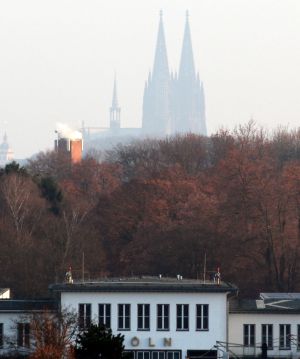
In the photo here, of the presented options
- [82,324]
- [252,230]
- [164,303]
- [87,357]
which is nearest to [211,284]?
[164,303]

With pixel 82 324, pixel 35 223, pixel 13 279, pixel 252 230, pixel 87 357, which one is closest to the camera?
pixel 87 357

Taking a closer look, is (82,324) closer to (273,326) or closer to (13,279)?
(273,326)

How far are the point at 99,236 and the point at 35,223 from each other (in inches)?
123

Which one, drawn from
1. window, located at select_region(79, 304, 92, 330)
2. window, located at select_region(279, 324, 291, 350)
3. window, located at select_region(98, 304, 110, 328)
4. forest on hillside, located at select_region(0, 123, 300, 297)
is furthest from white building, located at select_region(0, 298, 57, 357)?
forest on hillside, located at select_region(0, 123, 300, 297)

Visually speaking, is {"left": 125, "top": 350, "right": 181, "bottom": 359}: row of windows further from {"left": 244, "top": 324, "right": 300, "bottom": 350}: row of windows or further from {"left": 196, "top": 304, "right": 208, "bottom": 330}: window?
{"left": 244, "top": 324, "right": 300, "bottom": 350}: row of windows

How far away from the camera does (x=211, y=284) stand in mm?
48000

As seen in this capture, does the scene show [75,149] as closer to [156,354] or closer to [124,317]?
[124,317]

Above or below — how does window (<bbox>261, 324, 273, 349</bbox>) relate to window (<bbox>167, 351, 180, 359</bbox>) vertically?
above

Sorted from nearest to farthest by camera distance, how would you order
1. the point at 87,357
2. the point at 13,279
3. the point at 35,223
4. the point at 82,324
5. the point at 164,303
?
the point at 87,357, the point at 82,324, the point at 164,303, the point at 13,279, the point at 35,223

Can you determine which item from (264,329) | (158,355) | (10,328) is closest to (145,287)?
(158,355)

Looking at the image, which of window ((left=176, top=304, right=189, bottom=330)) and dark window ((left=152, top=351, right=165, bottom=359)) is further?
window ((left=176, top=304, right=189, bottom=330))

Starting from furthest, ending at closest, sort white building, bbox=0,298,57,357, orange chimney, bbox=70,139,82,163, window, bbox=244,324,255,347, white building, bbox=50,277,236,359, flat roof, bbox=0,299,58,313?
1. orange chimney, bbox=70,139,82,163
2. window, bbox=244,324,255,347
3. flat roof, bbox=0,299,58,313
4. white building, bbox=50,277,236,359
5. white building, bbox=0,298,57,357

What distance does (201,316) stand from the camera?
47469 mm

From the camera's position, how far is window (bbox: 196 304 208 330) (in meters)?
47.3
